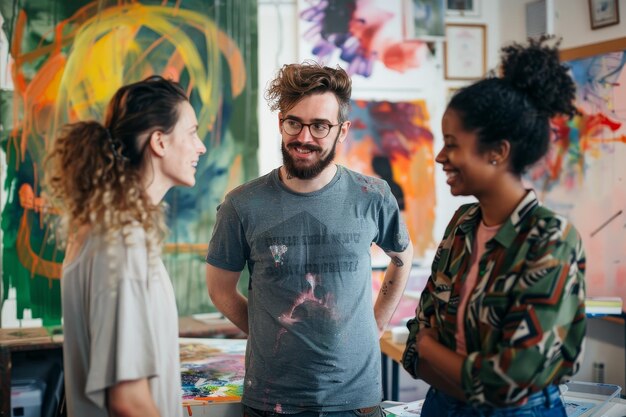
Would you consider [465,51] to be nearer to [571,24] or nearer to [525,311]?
[571,24]

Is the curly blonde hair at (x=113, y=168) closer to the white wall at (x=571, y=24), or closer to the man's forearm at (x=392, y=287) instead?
the man's forearm at (x=392, y=287)

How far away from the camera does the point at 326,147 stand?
7.28ft

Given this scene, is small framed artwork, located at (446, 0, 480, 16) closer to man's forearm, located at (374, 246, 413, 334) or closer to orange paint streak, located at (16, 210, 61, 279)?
man's forearm, located at (374, 246, 413, 334)


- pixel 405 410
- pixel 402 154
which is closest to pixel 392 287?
pixel 405 410

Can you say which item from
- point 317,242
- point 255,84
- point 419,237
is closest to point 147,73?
point 255,84

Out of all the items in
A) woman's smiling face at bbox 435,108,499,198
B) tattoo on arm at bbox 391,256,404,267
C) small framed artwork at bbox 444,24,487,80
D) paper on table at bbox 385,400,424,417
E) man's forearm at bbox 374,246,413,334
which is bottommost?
paper on table at bbox 385,400,424,417

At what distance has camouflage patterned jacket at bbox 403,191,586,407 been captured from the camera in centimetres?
141

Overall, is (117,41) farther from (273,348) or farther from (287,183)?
(273,348)

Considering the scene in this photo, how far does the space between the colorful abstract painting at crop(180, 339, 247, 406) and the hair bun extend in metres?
1.35

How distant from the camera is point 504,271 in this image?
1.51 metres

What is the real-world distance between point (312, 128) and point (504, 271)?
2.94ft

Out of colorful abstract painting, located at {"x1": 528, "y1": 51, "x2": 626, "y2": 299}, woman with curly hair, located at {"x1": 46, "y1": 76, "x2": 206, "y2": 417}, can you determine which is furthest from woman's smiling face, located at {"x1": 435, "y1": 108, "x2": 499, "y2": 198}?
colorful abstract painting, located at {"x1": 528, "y1": 51, "x2": 626, "y2": 299}

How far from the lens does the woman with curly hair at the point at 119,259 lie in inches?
58.7

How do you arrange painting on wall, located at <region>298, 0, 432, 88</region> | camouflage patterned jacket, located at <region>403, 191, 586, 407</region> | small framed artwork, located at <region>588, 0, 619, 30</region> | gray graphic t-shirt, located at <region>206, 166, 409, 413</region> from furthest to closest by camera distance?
painting on wall, located at <region>298, 0, 432, 88</region>, small framed artwork, located at <region>588, 0, 619, 30</region>, gray graphic t-shirt, located at <region>206, 166, 409, 413</region>, camouflage patterned jacket, located at <region>403, 191, 586, 407</region>
